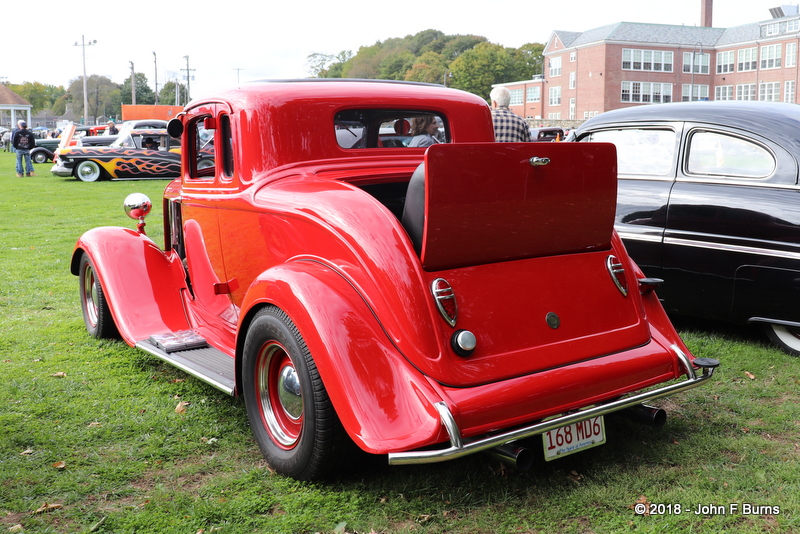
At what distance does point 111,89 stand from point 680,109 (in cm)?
12437

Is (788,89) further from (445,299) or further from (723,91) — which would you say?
(445,299)

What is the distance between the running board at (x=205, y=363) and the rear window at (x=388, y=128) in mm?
1465

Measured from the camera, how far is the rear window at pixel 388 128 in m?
4.21

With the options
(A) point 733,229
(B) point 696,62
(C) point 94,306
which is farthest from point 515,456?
(B) point 696,62

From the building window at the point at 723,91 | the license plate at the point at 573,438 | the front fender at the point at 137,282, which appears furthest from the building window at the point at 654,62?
the license plate at the point at 573,438

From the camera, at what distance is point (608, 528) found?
285 centimetres

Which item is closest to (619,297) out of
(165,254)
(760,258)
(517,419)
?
(517,419)

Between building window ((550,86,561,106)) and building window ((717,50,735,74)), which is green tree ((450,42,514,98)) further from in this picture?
building window ((717,50,735,74))

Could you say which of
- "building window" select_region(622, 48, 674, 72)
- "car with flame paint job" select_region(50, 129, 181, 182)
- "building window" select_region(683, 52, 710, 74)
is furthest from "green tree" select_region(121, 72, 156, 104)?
"car with flame paint job" select_region(50, 129, 181, 182)

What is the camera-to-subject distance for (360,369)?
285 cm

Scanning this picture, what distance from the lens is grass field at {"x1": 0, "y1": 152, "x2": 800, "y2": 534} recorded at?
294 centimetres

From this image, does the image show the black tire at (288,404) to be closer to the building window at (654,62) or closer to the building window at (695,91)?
the building window at (654,62)

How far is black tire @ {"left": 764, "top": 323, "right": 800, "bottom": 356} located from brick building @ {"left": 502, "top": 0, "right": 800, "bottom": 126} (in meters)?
67.0

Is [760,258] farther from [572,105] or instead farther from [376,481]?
[572,105]
